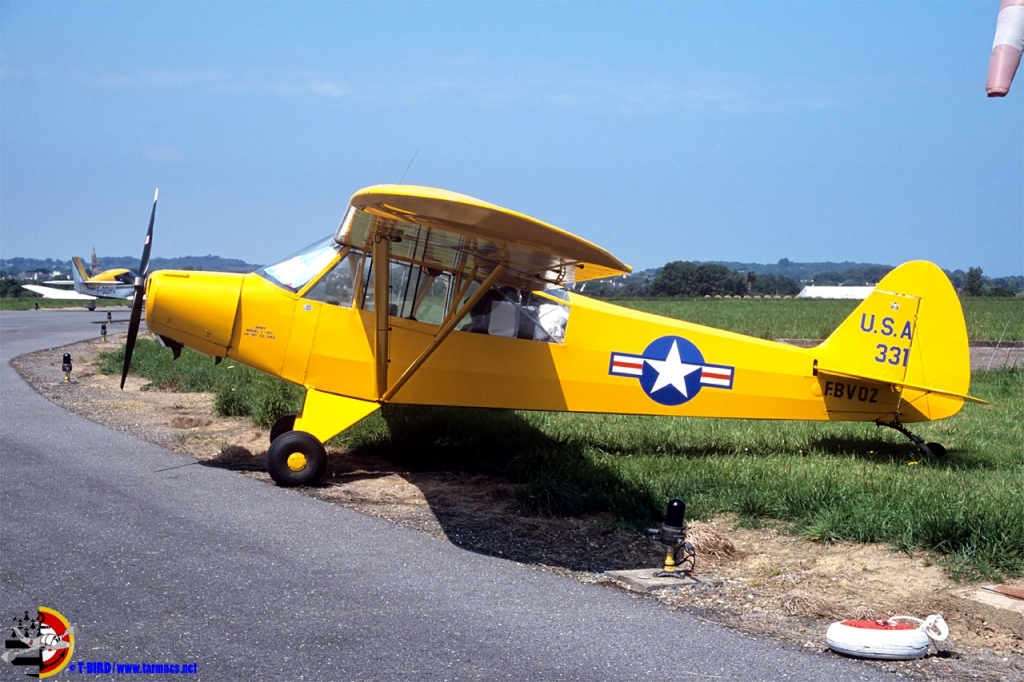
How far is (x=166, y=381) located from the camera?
1445 centimetres

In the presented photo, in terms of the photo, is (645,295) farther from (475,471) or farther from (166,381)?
(475,471)

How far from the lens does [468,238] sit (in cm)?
724

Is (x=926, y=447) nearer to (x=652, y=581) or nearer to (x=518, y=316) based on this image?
(x=518, y=316)

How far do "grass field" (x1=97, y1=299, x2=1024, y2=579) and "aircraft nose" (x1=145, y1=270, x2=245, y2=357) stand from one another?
2.00m

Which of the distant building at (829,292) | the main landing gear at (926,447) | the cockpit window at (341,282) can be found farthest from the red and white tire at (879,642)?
the distant building at (829,292)

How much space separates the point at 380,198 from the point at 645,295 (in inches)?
2057

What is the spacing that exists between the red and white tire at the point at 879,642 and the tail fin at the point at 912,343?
201 inches

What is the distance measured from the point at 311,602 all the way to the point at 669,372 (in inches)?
191

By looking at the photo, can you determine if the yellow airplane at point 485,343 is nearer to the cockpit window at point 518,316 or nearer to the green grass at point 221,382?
the cockpit window at point 518,316

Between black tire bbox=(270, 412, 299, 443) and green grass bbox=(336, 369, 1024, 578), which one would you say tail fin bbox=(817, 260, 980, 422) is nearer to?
green grass bbox=(336, 369, 1024, 578)

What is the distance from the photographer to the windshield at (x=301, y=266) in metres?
8.38

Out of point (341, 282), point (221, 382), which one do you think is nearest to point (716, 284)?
point (221, 382)

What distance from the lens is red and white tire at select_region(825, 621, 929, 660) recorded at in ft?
13.9

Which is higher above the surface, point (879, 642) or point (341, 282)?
point (341, 282)
